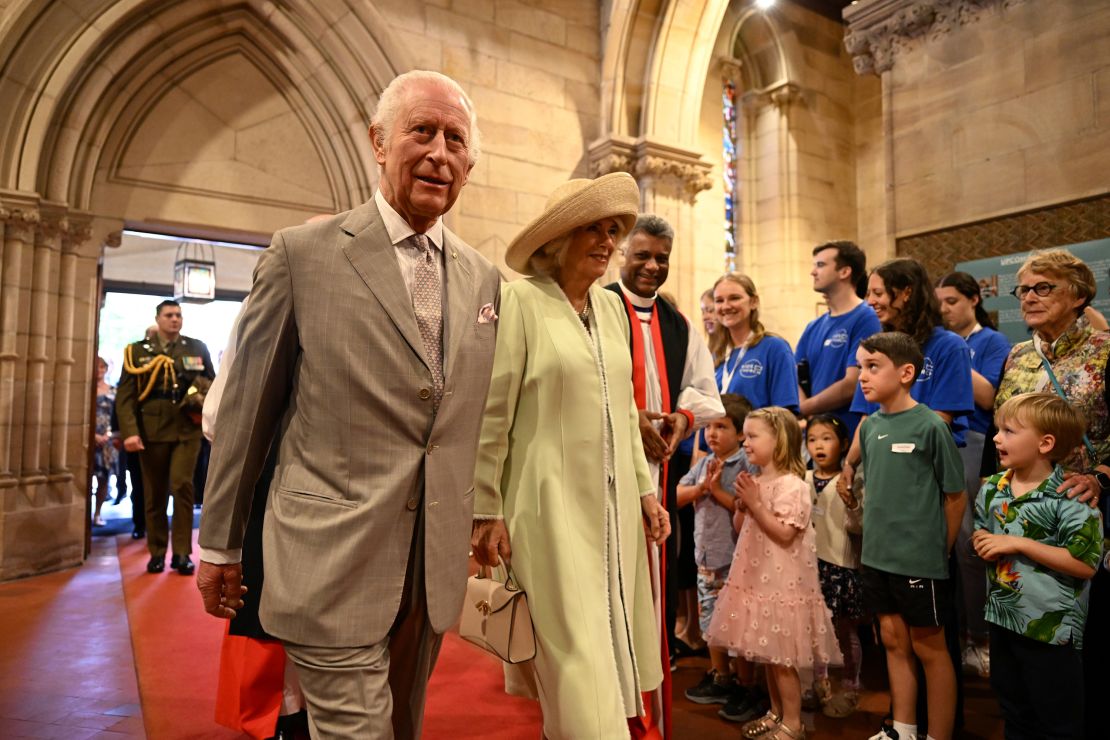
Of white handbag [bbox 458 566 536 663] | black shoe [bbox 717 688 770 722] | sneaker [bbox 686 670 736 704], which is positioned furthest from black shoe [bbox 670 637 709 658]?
white handbag [bbox 458 566 536 663]

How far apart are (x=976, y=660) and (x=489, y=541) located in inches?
118

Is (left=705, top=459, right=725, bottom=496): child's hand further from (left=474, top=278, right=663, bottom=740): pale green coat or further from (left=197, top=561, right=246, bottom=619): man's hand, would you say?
(left=197, top=561, right=246, bottom=619): man's hand

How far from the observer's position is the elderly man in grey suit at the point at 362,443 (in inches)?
60.9

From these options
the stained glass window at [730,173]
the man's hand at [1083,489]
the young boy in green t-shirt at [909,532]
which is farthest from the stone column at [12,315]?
the stained glass window at [730,173]

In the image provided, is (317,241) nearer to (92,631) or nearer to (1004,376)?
(1004,376)

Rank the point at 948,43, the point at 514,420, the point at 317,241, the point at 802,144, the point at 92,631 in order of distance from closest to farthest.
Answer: the point at 317,241, the point at 514,420, the point at 92,631, the point at 948,43, the point at 802,144

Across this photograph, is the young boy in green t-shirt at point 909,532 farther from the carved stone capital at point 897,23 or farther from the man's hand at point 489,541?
the carved stone capital at point 897,23

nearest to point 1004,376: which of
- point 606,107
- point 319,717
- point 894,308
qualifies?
point 894,308

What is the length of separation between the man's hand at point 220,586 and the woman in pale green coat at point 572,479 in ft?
2.15

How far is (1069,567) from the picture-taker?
236 centimetres

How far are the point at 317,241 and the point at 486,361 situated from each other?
47 cm

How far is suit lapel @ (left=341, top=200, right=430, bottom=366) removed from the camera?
1.65m

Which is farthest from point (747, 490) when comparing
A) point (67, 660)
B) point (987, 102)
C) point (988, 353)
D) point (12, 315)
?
point (12, 315)

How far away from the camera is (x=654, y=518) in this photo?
245 centimetres
